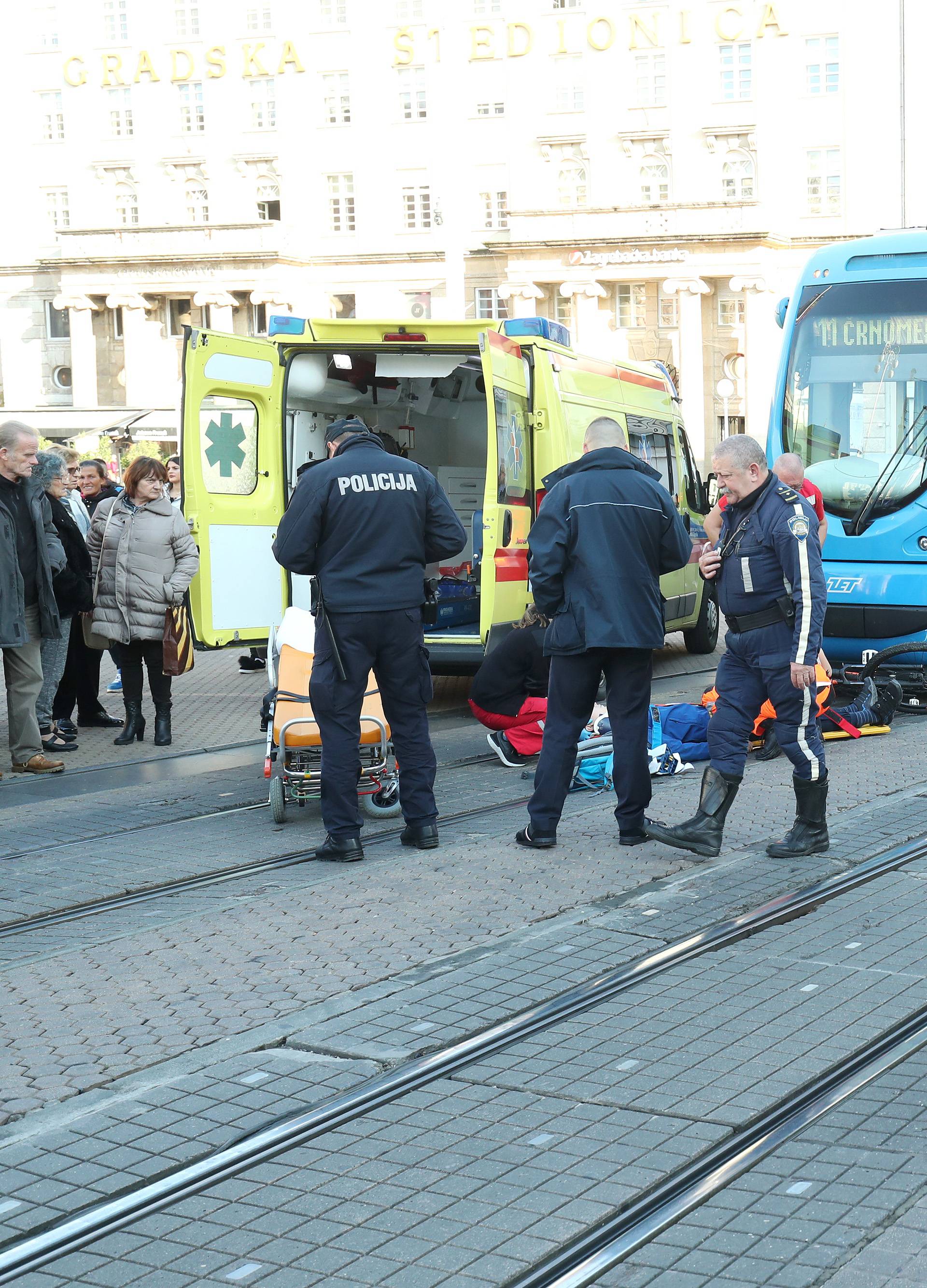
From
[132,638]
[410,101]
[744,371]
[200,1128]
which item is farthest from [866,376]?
[410,101]

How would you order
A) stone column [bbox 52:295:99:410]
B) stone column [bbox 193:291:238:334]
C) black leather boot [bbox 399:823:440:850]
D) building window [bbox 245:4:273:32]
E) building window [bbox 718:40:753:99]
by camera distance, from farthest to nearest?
1. stone column [bbox 52:295:99:410]
2. building window [bbox 245:4:273:32]
3. stone column [bbox 193:291:238:334]
4. building window [bbox 718:40:753:99]
5. black leather boot [bbox 399:823:440:850]

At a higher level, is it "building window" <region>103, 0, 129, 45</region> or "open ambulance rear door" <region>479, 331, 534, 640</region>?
"building window" <region>103, 0, 129, 45</region>

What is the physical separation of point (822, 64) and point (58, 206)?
35.7 meters

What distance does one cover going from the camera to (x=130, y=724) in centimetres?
1133

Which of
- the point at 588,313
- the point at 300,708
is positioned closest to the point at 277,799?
the point at 300,708

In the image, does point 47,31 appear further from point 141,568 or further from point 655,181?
point 141,568

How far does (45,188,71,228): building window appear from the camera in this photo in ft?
249

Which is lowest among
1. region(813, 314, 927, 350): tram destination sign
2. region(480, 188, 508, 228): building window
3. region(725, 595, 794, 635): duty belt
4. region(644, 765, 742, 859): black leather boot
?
region(644, 765, 742, 859): black leather boot

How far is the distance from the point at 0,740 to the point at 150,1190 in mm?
7969

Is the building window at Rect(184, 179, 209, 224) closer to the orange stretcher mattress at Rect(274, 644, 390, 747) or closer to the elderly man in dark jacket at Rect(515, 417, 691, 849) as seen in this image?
the orange stretcher mattress at Rect(274, 644, 390, 747)

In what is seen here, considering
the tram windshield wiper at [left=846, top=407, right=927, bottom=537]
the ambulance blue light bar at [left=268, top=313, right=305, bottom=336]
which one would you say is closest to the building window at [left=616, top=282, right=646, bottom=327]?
the tram windshield wiper at [left=846, top=407, right=927, bottom=537]

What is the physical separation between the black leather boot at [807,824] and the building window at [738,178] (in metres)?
61.8

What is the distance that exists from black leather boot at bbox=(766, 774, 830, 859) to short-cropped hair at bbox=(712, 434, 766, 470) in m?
1.45

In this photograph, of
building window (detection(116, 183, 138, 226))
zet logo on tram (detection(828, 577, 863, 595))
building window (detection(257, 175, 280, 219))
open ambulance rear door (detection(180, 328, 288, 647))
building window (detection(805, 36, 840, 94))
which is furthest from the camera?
building window (detection(116, 183, 138, 226))
